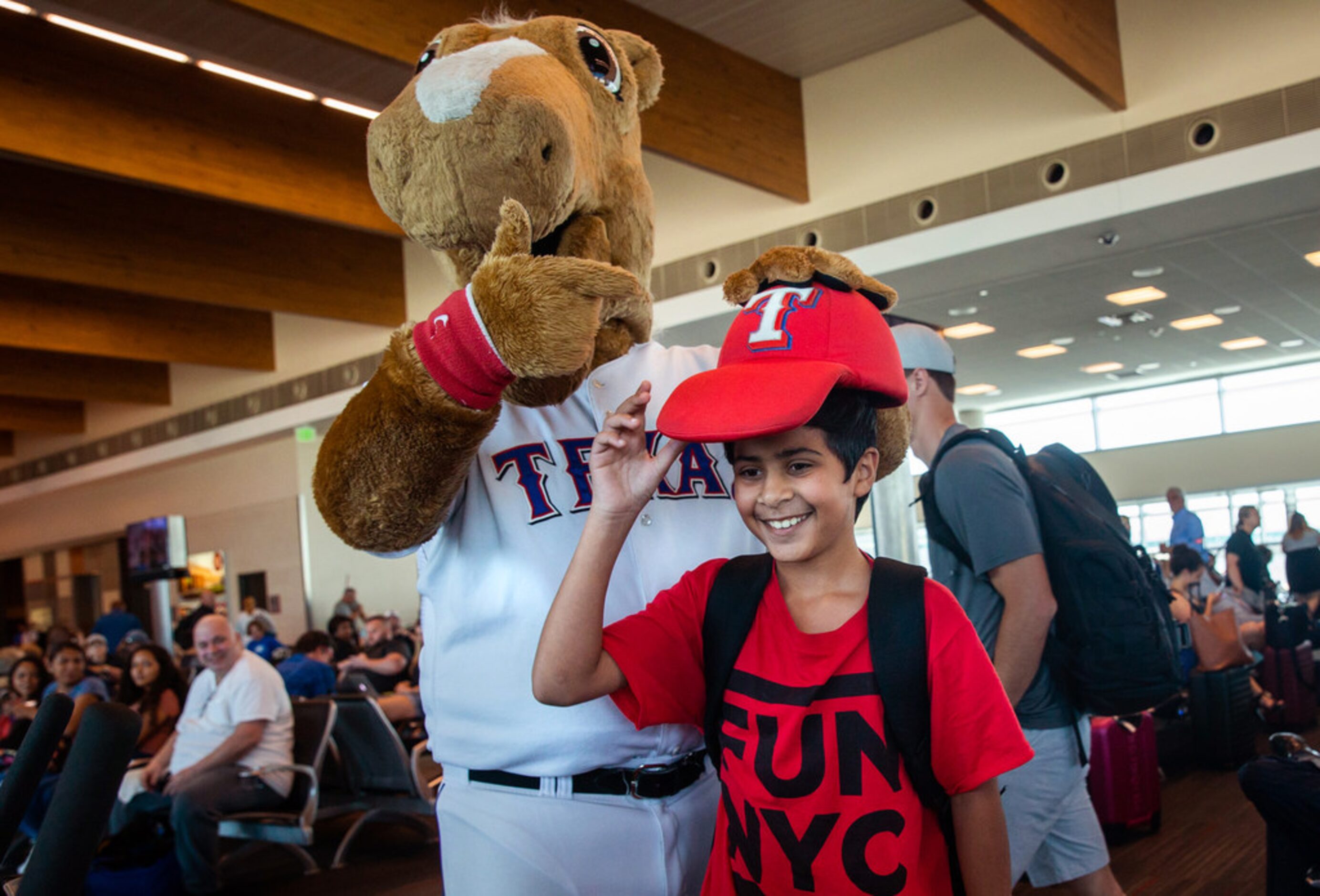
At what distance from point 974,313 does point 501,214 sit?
10071 mm

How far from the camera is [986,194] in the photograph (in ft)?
24.5

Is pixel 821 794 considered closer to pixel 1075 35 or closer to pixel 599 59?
pixel 599 59

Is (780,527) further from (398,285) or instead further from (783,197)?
(398,285)

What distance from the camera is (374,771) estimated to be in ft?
17.6

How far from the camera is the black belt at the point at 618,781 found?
1.42 meters

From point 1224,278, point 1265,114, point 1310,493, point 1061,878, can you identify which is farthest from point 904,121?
point 1310,493

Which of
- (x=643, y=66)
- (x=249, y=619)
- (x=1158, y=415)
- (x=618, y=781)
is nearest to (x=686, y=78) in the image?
(x=643, y=66)

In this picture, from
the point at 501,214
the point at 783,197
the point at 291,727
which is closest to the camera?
the point at 501,214

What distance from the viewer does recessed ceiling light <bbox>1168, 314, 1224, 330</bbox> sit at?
12.5m

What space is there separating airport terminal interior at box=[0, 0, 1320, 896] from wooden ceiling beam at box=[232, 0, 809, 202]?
2cm

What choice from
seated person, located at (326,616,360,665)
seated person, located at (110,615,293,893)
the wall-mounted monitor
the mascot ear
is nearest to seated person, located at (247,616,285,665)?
seated person, located at (326,616,360,665)

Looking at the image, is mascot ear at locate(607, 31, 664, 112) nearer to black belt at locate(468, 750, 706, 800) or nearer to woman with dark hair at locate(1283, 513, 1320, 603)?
black belt at locate(468, 750, 706, 800)

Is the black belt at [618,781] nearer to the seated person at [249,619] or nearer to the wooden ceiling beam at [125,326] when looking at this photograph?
the seated person at [249,619]

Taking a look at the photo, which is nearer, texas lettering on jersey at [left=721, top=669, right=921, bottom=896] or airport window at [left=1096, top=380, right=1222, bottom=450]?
texas lettering on jersey at [left=721, top=669, right=921, bottom=896]
